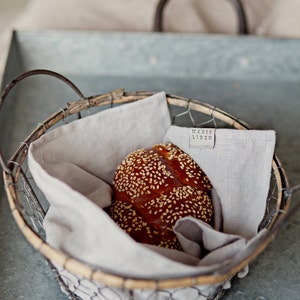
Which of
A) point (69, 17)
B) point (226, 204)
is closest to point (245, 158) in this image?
point (226, 204)

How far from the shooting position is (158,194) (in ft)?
2.15

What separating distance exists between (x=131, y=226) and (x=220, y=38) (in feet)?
1.52

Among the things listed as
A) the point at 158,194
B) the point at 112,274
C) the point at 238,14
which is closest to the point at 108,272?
the point at 112,274

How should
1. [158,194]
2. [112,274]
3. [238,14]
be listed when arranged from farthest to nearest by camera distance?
[238,14], [158,194], [112,274]

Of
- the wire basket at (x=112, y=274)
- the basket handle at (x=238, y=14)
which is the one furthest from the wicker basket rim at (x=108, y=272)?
the basket handle at (x=238, y=14)

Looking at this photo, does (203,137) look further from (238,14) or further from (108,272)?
(238,14)

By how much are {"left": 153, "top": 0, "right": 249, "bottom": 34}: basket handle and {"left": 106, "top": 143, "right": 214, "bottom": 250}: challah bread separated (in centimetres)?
35

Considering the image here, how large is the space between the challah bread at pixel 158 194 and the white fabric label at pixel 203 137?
2cm

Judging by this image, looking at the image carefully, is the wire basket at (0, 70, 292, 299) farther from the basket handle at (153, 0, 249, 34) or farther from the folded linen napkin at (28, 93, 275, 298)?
the basket handle at (153, 0, 249, 34)

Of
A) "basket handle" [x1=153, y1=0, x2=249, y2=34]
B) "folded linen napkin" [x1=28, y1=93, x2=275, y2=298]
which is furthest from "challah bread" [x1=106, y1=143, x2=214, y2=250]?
"basket handle" [x1=153, y1=0, x2=249, y2=34]

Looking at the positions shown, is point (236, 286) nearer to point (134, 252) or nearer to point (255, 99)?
point (134, 252)

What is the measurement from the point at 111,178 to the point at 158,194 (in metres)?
0.10

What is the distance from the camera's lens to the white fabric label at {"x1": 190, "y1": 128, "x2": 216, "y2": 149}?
678mm

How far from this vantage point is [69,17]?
1.03 m
